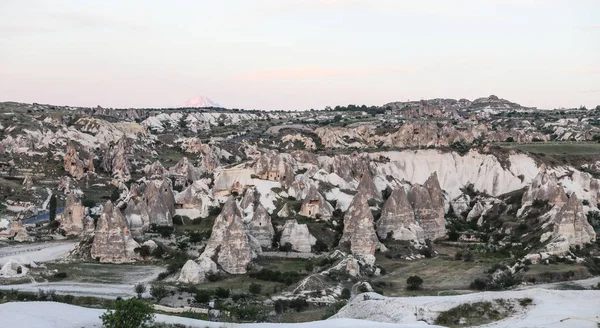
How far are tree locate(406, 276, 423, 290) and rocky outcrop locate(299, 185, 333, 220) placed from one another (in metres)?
15.8

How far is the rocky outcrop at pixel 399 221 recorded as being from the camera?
5341 centimetres

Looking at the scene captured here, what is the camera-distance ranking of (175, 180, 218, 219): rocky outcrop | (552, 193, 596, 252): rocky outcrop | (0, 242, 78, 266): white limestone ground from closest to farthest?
1. (552, 193, 596, 252): rocky outcrop
2. (0, 242, 78, 266): white limestone ground
3. (175, 180, 218, 219): rocky outcrop

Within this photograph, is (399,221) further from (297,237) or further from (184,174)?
(184,174)

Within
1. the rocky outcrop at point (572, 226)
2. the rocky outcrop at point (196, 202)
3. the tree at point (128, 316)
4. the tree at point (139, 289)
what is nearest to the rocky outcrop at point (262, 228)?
the rocky outcrop at point (196, 202)

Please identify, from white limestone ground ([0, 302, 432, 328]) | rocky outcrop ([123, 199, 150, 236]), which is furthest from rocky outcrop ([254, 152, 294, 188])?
white limestone ground ([0, 302, 432, 328])

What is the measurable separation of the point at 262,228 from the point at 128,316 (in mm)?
27186

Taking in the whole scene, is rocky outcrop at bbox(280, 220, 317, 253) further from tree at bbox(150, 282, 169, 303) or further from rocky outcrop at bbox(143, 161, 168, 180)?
rocky outcrop at bbox(143, 161, 168, 180)

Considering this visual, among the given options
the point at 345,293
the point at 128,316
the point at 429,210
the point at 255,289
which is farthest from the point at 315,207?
the point at 128,316

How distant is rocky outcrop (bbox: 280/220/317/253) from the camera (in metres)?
51.2

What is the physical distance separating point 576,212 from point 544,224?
11.2 feet

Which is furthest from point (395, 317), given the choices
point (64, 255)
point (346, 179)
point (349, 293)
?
point (346, 179)

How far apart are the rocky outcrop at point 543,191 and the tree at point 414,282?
1847 cm

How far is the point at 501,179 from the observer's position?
69.9m

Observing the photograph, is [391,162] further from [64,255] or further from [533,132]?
[533,132]
